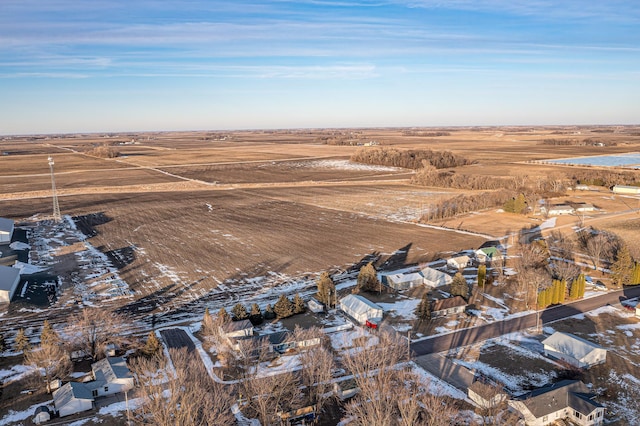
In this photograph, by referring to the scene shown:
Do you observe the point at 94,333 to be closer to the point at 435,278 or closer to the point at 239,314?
the point at 239,314

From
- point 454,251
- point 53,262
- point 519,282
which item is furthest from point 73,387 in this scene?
point 454,251

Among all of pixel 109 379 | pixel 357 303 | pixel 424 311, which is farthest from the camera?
pixel 357 303

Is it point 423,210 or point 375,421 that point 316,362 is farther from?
point 423,210

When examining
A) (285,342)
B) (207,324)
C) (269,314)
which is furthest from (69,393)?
(269,314)

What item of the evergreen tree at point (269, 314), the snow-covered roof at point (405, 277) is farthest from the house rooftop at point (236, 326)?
the snow-covered roof at point (405, 277)

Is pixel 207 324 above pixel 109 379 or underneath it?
above

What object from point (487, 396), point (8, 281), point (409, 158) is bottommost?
point (487, 396)

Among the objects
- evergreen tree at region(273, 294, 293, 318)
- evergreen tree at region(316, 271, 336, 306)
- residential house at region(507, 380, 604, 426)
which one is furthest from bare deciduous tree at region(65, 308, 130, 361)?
residential house at region(507, 380, 604, 426)

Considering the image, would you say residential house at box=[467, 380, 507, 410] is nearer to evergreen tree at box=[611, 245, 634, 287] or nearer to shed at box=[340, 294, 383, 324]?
shed at box=[340, 294, 383, 324]
